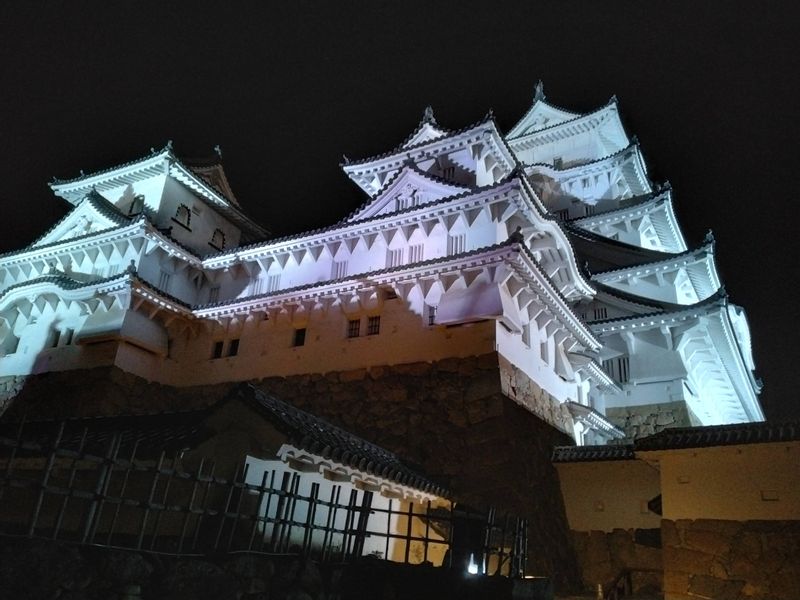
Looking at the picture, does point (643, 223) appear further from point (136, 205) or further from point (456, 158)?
point (136, 205)

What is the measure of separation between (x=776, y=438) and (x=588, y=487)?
5995 millimetres

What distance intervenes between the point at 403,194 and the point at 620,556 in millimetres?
15412

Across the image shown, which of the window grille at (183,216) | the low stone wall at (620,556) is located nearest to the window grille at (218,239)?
the window grille at (183,216)

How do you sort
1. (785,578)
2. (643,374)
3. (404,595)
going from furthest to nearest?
1. (643,374)
2. (785,578)
3. (404,595)

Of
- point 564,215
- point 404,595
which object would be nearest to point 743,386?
point 564,215

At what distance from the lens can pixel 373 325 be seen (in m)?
21.3

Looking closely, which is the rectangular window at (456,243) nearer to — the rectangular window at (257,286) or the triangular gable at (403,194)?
the triangular gable at (403,194)

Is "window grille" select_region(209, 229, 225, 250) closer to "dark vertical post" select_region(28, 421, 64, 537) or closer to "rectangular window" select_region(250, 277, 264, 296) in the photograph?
"rectangular window" select_region(250, 277, 264, 296)

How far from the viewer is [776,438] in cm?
1477

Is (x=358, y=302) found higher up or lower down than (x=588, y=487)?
higher up

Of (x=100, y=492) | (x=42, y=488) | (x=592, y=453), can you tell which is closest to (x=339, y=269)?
(x=592, y=453)

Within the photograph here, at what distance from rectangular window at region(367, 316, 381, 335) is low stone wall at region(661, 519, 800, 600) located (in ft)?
36.1

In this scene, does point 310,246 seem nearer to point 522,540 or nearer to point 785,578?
point 522,540

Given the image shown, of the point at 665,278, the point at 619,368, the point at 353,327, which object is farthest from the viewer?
the point at 665,278
